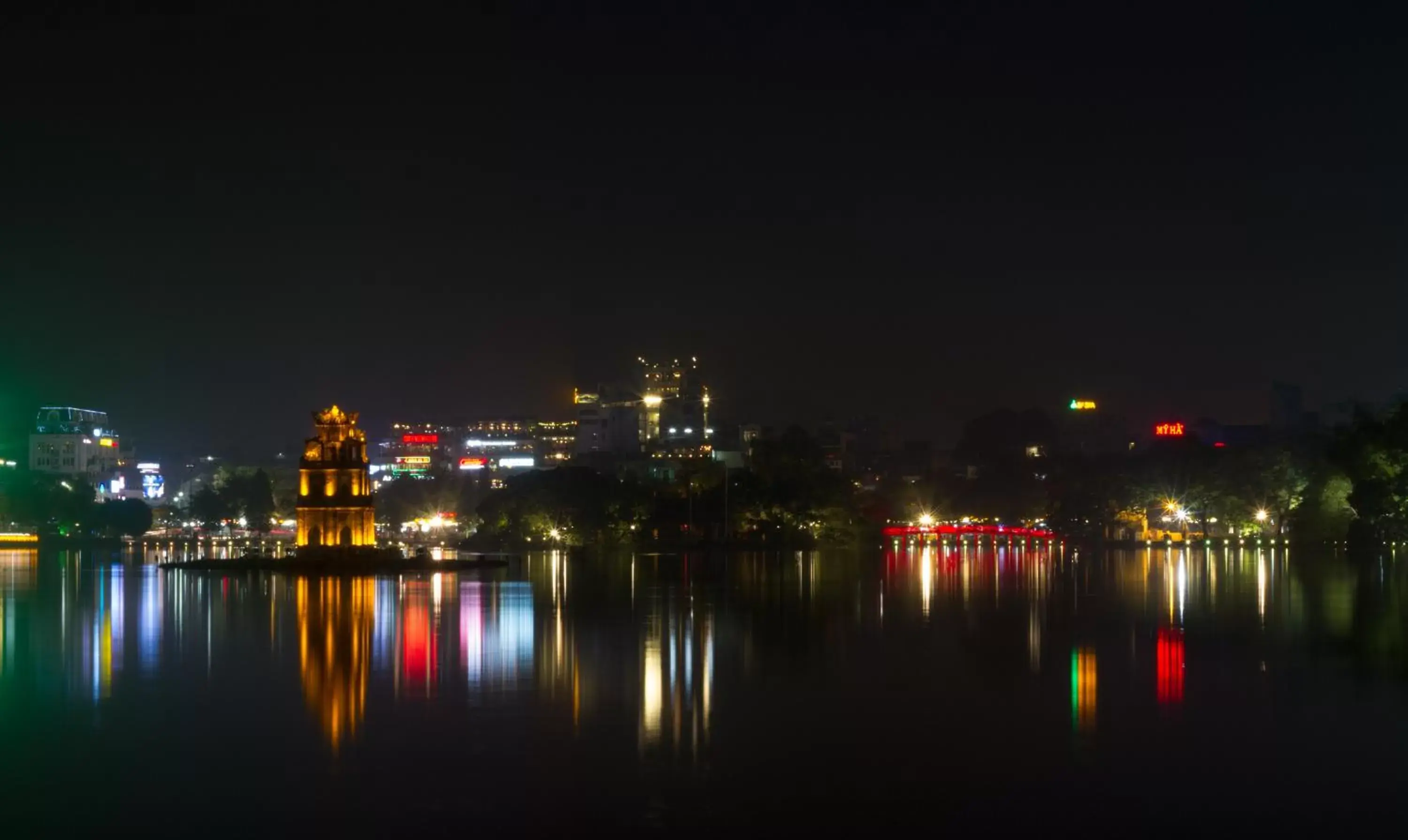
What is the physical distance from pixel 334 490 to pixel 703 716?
5051cm

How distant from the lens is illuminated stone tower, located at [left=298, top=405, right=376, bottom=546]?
224 feet

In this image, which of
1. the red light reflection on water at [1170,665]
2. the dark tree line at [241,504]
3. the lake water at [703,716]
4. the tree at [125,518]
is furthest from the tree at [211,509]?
the red light reflection on water at [1170,665]

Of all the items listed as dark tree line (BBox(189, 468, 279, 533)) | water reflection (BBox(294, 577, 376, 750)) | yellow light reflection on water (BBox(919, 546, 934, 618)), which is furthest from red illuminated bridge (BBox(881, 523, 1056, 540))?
water reflection (BBox(294, 577, 376, 750))

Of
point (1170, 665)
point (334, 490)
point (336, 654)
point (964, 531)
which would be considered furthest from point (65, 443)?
point (1170, 665)

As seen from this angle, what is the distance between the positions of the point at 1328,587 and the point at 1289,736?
30.4 m

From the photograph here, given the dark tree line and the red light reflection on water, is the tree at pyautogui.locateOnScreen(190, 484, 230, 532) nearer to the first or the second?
the dark tree line

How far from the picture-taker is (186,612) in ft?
133

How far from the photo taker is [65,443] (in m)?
187

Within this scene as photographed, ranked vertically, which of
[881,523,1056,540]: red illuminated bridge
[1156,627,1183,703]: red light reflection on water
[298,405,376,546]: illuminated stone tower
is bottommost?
[881,523,1056,540]: red illuminated bridge

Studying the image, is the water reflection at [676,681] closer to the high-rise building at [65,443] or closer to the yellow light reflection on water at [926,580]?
the yellow light reflection on water at [926,580]

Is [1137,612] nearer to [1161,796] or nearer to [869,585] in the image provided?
[869,585]

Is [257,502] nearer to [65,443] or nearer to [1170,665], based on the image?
[65,443]

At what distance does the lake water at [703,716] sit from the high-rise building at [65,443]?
156376mm

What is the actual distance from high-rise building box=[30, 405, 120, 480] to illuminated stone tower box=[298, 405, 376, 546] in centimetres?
12673
